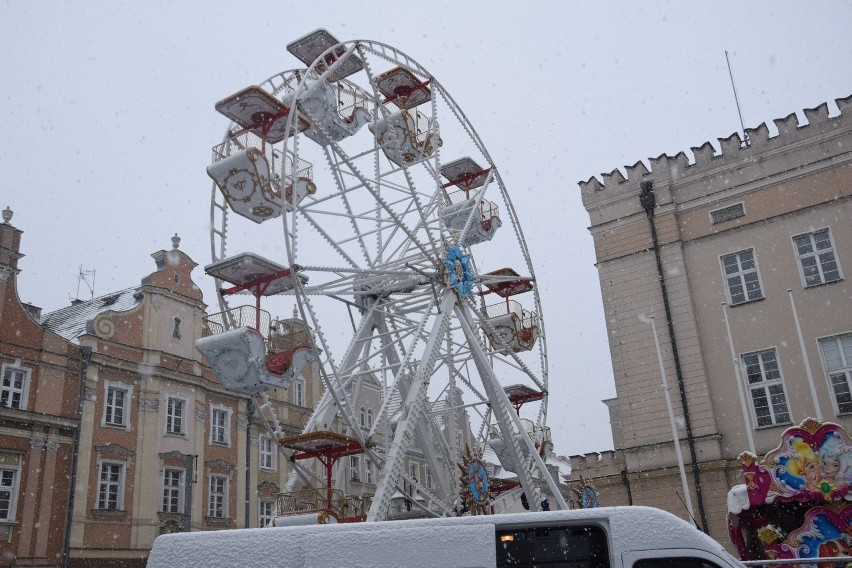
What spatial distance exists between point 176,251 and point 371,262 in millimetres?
17340

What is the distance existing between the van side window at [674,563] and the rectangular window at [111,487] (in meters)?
28.3

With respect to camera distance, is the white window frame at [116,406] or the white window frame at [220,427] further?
the white window frame at [220,427]

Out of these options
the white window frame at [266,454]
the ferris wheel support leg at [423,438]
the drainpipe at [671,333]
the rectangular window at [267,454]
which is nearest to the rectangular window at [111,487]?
the white window frame at [266,454]

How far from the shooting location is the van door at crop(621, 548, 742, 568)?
6.76 m

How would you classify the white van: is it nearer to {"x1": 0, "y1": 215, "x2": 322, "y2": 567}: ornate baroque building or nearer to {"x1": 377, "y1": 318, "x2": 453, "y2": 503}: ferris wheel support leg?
{"x1": 377, "y1": 318, "x2": 453, "y2": 503}: ferris wheel support leg

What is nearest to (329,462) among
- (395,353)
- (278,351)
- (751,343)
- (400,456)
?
(400,456)

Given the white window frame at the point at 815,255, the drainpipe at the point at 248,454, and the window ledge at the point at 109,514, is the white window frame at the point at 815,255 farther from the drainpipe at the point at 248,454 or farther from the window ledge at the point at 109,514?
the window ledge at the point at 109,514

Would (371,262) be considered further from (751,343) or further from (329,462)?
(751,343)

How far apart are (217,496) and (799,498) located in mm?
26871

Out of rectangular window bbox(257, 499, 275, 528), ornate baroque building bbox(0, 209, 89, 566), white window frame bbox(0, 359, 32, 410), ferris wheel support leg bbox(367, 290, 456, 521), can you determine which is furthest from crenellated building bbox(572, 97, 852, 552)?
white window frame bbox(0, 359, 32, 410)

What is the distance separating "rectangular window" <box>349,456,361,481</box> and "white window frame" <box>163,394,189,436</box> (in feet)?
36.2

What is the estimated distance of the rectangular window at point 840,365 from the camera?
24.1 m

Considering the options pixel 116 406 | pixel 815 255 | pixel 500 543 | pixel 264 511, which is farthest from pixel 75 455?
pixel 500 543

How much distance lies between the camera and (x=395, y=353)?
22.2 metres
